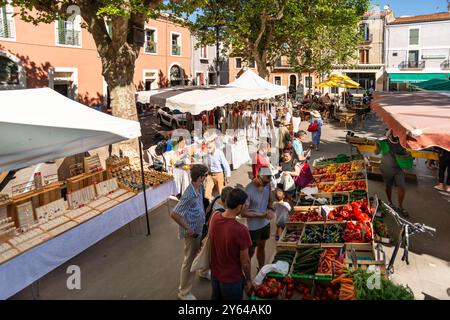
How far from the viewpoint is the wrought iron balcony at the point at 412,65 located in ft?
121

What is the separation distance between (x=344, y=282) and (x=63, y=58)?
63.9 feet

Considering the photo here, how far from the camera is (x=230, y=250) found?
3.18 meters

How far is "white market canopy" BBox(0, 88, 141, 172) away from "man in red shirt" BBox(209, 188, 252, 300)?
234cm

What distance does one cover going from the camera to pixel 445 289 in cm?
448

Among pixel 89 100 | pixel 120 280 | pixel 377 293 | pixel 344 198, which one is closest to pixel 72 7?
pixel 120 280

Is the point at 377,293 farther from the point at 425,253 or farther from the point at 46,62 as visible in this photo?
the point at 46,62

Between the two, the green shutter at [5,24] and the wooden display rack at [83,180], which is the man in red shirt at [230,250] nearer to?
the wooden display rack at [83,180]

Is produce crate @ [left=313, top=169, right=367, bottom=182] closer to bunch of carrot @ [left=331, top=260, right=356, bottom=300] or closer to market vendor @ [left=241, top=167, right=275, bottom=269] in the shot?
market vendor @ [left=241, top=167, right=275, bottom=269]

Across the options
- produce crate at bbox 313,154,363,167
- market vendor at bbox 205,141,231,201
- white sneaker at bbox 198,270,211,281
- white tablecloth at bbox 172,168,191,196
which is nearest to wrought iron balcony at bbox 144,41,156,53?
produce crate at bbox 313,154,363,167

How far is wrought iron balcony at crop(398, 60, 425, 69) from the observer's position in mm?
36969

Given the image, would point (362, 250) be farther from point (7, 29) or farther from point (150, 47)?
point (150, 47)

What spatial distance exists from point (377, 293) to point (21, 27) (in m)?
19.0

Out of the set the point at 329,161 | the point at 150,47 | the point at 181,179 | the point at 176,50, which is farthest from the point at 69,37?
the point at 329,161

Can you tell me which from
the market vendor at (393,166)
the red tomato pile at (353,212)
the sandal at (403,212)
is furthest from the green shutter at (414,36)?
the red tomato pile at (353,212)
